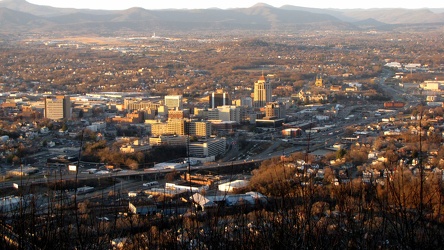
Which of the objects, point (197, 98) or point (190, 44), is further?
point (190, 44)

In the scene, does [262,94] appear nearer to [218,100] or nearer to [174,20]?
[218,100]

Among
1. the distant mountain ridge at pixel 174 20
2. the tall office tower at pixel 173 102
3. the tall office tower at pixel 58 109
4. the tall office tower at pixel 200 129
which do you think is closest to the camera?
the tall office tower at pixel 200 129

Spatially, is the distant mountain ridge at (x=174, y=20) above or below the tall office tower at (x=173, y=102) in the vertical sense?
above

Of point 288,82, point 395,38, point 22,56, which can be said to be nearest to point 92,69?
point 22,56

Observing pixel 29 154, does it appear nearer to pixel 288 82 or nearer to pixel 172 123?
pixel 172 123

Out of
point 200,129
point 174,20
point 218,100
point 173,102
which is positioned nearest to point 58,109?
point 173,102

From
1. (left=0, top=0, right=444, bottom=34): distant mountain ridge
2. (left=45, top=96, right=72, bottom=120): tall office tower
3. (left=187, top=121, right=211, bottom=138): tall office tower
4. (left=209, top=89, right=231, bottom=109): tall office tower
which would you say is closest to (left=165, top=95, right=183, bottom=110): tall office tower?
(left=209, top=89, right=231, bottom=109): tall office tower

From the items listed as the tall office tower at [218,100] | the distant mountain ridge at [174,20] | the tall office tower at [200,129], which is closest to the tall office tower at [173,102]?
the tall office tower at [218,100]

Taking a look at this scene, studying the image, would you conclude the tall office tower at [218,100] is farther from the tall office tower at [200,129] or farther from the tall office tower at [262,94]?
the tall office tower at [200,129]

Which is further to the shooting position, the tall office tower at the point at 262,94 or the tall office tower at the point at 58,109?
the tall office tower at the point at 262,94

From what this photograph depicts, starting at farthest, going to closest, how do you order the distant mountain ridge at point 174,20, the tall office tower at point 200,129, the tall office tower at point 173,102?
the distant mountain ridge at point 174,20, the tall office tower at point 173,102, the tall office tower at point 200,129
